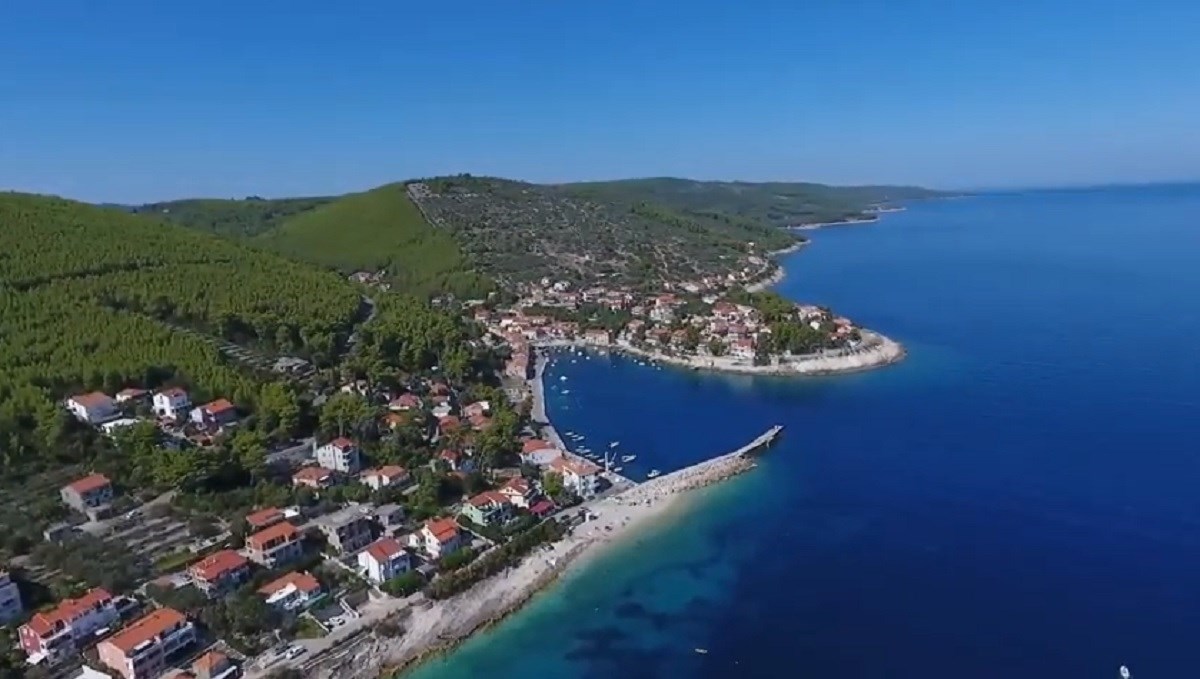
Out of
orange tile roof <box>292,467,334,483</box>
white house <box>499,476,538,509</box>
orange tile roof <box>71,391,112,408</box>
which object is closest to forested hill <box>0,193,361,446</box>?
orange tile roof <box>71,391,112,408</box>

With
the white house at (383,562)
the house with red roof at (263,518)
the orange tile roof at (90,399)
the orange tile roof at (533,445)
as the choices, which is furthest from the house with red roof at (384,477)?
the orange tile roof at (90,399)

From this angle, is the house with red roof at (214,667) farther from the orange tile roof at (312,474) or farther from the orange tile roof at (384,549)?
the orange tile roof at (312,474)

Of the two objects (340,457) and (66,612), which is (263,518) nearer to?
(340,457)

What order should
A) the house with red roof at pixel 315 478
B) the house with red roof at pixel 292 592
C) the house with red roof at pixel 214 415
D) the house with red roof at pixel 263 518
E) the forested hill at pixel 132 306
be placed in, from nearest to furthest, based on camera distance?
the house with red roof at pixel 292 592 < the house with red roof at pixel 263 518 < the house with red roof at pixel 315 478 < the house with red roof at pixel 214 415 < the forested hill at pixel 132 306

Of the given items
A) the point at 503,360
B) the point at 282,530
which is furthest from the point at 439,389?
the point at 282,530

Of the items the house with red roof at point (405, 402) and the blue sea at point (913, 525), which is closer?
the blue sea at point (913, 525)

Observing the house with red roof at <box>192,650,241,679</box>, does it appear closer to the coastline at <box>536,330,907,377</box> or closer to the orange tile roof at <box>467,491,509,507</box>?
the orange tile roof at <box>467,491,509,507</box>

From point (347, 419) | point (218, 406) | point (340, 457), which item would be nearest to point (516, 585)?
point (340, 457)
